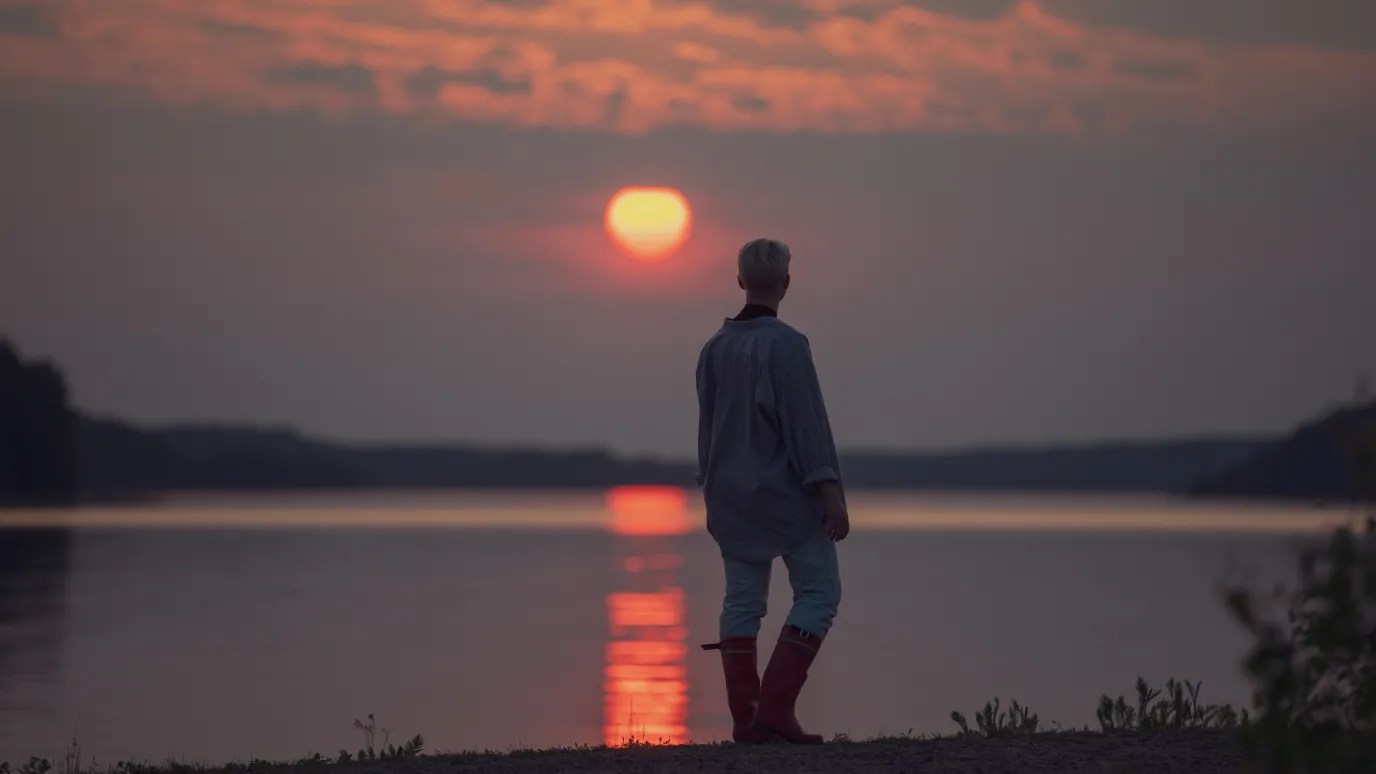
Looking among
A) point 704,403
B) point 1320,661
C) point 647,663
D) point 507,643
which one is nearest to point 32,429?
point 507,643

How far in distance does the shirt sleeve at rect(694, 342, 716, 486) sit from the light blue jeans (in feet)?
1.64

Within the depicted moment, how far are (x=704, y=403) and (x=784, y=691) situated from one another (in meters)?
1.37

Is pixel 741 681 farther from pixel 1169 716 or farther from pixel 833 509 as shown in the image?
pixel 1169 716

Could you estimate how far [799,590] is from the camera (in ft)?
24.4

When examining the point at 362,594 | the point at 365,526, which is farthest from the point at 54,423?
the point at 362,594

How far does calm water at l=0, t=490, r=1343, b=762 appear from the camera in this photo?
1363cm

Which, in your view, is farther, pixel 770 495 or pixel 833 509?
pixel 770 495

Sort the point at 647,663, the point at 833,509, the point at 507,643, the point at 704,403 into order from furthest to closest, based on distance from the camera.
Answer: the point at 507,643 → the point at 647,663 → the point at 704,403 → the point at 833,509

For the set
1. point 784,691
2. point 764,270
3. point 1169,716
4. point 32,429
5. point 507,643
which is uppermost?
point 32,429

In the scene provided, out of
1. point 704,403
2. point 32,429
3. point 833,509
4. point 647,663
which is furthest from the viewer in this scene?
point 32,429

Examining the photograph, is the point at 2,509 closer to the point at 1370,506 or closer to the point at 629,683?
Answer: the point at 629,683

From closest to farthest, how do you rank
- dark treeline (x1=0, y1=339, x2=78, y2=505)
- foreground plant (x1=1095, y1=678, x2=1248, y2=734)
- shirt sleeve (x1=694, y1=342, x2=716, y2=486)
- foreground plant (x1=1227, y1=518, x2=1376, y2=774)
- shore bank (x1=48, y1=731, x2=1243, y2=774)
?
foreground plant (x1=1227, y1=518, x2=1376, y2=774) → shore bank (x1=48, y1=731, x2=1243, y2=774) → shirt sleeve (x1=694, y1=342, x2=716, y2=486) → foreground plant (x1=1095, y1=678, x2=1248, y2=734) → dark treeline (x1=0, y1=339, x2=78, y2=505)

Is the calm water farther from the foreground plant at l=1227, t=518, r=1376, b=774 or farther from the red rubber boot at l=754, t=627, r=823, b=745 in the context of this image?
the red rubber boot at l=754, t=627, r=823, b=745

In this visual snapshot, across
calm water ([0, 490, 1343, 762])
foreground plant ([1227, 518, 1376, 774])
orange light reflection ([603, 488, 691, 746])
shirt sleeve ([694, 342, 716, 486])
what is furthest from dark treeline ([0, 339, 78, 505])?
foreground plant ([1227, 518, 1376, 774])
